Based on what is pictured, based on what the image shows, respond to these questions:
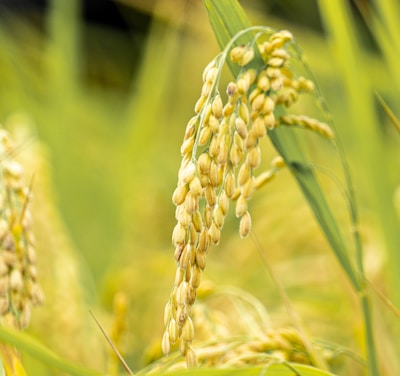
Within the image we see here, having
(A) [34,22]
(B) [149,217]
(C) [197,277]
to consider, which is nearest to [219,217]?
(C) [197,277]

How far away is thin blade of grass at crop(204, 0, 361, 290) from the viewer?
2.79ft

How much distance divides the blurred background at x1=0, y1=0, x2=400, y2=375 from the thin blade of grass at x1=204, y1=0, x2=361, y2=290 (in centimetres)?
23

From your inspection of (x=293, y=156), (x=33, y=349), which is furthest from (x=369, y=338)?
(x=33, y=349)

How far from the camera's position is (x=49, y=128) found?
2859mm

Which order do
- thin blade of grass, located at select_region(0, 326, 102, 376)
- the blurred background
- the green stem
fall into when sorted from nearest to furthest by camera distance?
thin blade of grass, located at select_region(0, 326, 102, 376), the green stem, the blurred background

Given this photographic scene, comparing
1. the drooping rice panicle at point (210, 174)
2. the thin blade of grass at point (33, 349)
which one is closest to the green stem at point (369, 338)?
the drooping rice panicle at point (210, 174)

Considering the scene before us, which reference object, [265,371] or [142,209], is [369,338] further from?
[142,209]

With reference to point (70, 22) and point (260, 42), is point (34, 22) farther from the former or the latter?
point (260, 42)

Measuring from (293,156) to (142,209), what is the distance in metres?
1.83

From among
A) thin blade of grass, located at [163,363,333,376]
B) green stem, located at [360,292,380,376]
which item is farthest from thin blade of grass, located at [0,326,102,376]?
green stem, located at [360,292,380,376]

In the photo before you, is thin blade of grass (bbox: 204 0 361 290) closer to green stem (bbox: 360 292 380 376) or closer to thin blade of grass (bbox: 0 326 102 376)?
green stem (bbox: 360 292 380 376)

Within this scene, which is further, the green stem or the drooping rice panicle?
the green stem

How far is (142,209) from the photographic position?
8.81ft

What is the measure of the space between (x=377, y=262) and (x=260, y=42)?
2.98ft
